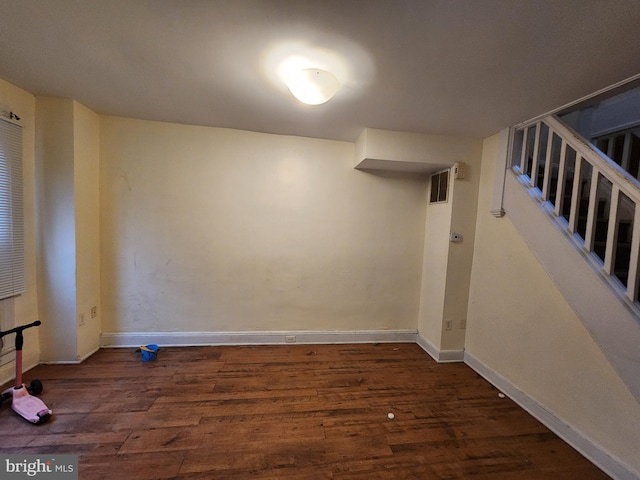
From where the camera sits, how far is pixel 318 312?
290 centimetres

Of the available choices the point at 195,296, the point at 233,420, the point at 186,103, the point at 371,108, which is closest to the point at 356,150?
the point at 371,108

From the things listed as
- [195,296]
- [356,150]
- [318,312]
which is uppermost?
[356,150]

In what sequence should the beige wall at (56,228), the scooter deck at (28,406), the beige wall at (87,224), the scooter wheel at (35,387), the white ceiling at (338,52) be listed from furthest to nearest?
the beige wall at (87,224)
the beige wall at (56,228)
the scooter wheel at (35,387)
the scooter deck at (28,406)
the white ceiling at (338,52)

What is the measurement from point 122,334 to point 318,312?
6.89 feet

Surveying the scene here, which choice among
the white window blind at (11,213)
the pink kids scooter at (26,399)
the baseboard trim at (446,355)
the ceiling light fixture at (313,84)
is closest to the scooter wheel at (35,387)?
the pink kids scooter at (26,399)

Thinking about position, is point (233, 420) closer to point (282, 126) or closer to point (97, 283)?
point (97, 283)

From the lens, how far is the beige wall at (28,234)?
199 centimetres

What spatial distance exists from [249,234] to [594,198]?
2844 mm

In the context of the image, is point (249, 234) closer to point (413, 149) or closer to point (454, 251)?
point (413, 149)

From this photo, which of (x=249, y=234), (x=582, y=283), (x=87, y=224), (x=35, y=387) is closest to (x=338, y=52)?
(x=249, y=234)

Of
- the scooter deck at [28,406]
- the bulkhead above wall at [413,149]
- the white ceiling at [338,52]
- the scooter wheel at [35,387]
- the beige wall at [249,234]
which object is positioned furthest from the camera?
the beige wall at [249,234]

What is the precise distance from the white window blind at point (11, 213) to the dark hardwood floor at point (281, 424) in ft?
2.79

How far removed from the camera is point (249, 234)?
2.73m

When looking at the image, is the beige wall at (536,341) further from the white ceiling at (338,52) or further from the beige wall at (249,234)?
the white ceiling at (338,52)
